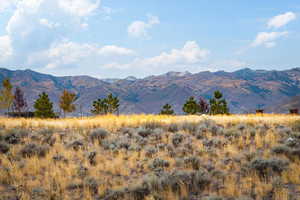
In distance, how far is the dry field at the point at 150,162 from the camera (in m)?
8.04

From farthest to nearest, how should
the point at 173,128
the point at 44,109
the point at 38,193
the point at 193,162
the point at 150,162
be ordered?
the point at 44,109, the point at 173,128, the point at 150,162, the point at 193,162, the point at 38,193

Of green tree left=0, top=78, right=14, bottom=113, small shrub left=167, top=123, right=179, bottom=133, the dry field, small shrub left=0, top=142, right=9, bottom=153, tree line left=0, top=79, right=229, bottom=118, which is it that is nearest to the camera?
A: the dry field

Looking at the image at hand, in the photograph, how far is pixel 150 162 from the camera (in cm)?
1013

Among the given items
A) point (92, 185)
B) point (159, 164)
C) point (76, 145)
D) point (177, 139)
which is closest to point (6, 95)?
point (76, 145)

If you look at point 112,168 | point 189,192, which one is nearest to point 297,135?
point 189,192

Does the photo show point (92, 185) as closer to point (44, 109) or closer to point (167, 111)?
point (44, 109)

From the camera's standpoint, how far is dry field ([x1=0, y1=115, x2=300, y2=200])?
316 inches

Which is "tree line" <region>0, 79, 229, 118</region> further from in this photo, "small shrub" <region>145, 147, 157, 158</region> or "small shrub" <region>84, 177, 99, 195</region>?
"small shrub" <region>84, 177, 99, 195</region>

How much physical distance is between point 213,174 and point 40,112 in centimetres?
6251

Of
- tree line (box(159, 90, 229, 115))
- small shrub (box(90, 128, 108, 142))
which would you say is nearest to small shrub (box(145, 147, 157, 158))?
small shrub (box(90, 128, 108, 142))

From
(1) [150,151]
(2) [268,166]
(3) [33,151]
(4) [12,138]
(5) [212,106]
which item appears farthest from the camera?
(5) [212,106]

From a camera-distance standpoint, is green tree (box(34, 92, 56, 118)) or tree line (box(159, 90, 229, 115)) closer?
green tree (box(34, 92, 56, 118))

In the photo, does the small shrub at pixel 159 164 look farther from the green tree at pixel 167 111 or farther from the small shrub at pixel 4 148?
the green tree at pixel 167 111

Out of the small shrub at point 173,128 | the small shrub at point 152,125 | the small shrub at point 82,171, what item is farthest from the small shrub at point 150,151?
the small shrub at point 152,125
